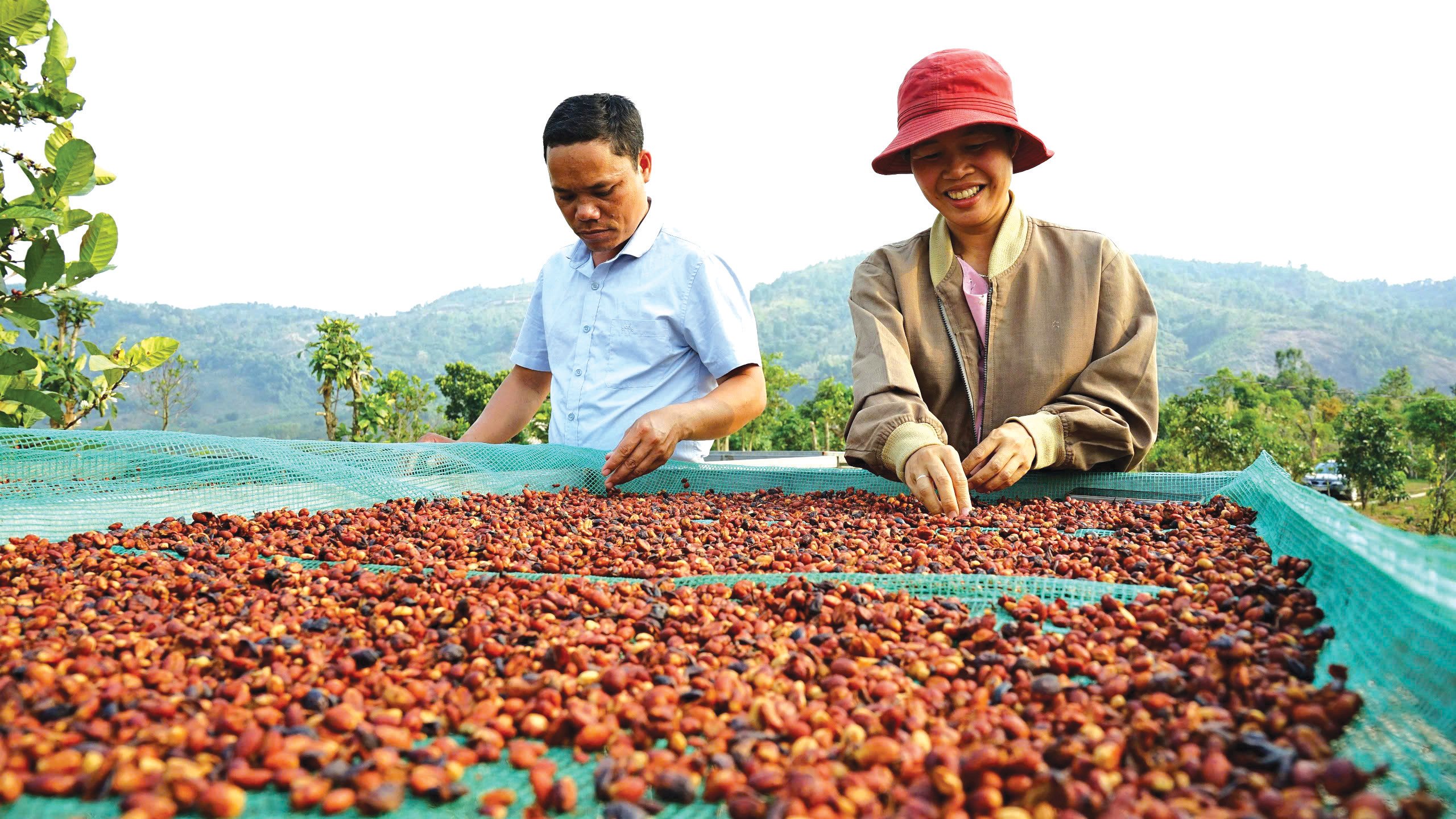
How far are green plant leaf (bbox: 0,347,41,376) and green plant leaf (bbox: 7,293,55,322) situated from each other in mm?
133

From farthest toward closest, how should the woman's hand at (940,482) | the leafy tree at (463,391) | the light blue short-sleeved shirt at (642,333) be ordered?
the leafy tree at (463,391) → the light blue short-sleeved shirt at (642,333) → the woman's hand at (940,482)

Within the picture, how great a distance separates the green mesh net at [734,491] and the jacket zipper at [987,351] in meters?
0.31

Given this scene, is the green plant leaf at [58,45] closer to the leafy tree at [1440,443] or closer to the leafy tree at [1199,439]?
the leafy tree at [1199,439]

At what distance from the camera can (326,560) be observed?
6.47 feet

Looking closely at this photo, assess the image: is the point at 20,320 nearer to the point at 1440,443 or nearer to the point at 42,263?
the point at 42,263

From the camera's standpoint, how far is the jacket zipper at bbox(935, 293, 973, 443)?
289cm

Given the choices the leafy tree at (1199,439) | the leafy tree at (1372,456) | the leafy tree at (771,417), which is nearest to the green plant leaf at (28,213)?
the leafy tree at (771,417)

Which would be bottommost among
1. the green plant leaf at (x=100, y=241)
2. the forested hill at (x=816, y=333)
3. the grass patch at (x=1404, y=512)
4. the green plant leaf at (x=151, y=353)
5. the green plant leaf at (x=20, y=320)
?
the grass patch at (x=1404, y=512)

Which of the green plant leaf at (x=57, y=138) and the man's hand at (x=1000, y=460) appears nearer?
the man's hand at (x=1000, y=460)

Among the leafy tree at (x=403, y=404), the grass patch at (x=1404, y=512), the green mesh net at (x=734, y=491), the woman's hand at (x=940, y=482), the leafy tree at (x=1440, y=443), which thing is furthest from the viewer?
the grass patch at (x=1404, y=512)

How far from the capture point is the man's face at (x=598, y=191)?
9.91ft

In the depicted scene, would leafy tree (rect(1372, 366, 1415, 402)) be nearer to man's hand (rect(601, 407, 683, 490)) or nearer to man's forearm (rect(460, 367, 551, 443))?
man's forearm (rect(460, 367, 551, 443))

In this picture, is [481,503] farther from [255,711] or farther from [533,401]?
[255,711]

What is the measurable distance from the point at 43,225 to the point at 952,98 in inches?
103
